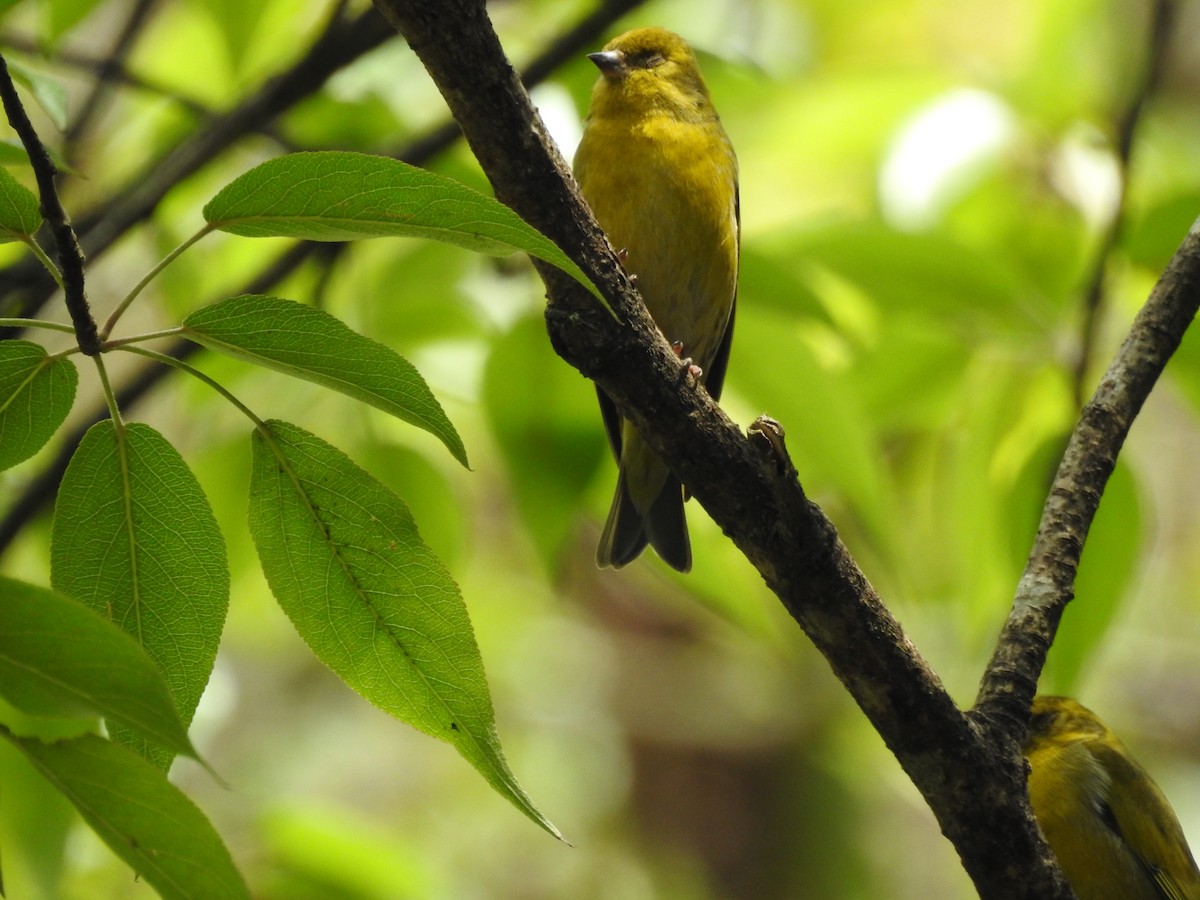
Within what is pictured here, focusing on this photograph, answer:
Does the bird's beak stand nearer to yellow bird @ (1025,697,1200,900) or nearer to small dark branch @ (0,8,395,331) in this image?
small dark branch @ (0,8,395,331)

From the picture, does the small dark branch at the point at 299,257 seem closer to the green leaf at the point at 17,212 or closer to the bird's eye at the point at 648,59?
the bird's eye at the point at 648,59

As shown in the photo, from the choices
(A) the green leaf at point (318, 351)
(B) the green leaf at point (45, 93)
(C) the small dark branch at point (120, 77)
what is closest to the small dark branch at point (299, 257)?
(C) the small dark branch at point (120, 77)

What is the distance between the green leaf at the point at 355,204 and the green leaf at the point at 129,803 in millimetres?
492

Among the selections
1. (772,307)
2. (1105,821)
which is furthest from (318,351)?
(1105,821)

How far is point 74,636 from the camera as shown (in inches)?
39.4

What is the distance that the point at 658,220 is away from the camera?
3209mm

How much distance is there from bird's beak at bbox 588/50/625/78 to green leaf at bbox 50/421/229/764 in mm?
2498

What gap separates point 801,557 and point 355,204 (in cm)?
74

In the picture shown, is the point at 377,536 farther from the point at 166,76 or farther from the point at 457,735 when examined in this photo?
the point at 166,76

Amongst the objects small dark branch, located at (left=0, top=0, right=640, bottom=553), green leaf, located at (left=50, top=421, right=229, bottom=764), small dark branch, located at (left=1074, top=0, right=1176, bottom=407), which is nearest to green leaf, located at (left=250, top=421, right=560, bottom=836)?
green leaf, located at (left=50, top=421, right=229, bottom=764)

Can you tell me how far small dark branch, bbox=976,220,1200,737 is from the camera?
1.74 m

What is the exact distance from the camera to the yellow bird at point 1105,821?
10.2 feet

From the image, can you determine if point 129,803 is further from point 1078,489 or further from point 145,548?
point 1078,489

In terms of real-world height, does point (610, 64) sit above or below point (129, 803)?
above
